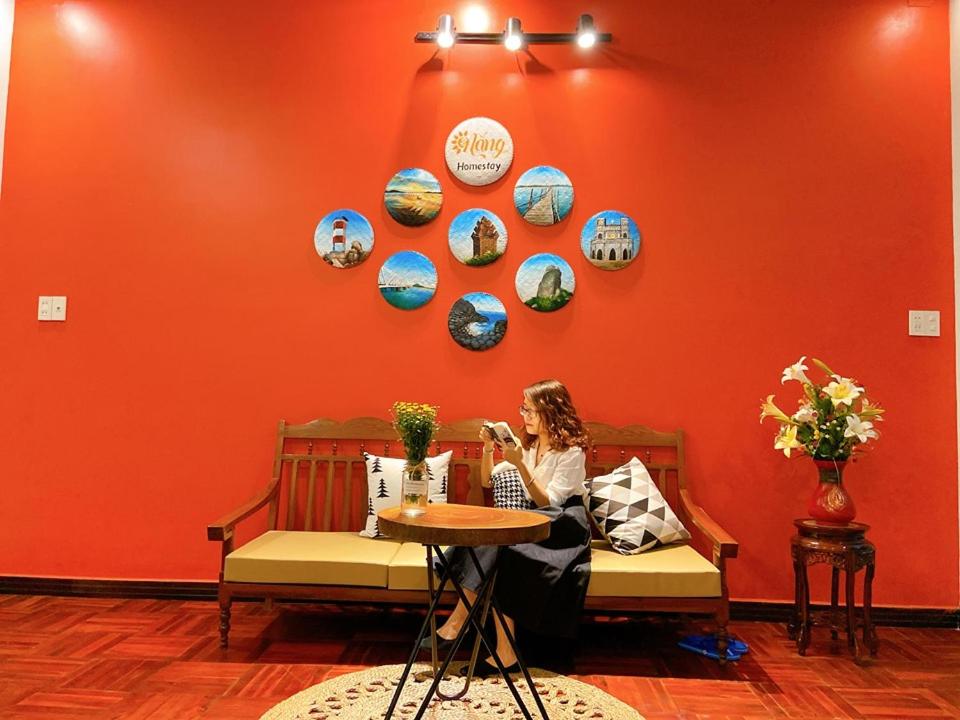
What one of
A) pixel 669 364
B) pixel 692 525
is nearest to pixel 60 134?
pixel 669 364

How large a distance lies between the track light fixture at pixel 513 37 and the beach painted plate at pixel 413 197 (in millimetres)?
686

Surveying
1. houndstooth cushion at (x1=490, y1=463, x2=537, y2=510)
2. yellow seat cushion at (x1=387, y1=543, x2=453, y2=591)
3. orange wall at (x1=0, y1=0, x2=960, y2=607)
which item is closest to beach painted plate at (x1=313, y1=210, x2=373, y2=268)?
orange wall at (x1=0, y1=0, x2=960, y2=607)

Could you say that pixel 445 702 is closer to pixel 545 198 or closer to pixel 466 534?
pixel 466 534

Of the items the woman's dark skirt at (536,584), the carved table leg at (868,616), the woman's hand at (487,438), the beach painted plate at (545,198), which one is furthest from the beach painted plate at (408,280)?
the carved table leg at (868,616)

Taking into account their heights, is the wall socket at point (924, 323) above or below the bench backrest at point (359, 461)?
above

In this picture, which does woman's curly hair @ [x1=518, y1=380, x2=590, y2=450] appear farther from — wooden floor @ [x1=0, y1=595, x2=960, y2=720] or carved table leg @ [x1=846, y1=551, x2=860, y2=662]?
carved table leg @ [x1=846, y1=551, x2=860, y2=662]

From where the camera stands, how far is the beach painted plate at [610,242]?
149 inches

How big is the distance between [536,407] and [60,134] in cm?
304

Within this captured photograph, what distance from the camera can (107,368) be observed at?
3.91 metres

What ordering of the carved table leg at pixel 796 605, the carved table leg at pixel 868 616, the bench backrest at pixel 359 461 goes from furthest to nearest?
the bench backrest at pixel 359 461, the carved table leg at pixel 796 605, the carved table leg at pixel 868 616

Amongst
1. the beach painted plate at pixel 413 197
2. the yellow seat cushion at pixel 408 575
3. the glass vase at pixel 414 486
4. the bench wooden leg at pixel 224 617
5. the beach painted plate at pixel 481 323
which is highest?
the beach painted plate at pixel 413 197

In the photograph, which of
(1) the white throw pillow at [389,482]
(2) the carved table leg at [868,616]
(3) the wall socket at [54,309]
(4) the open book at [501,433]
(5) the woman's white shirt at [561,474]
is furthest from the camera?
(3) the wall socket at [54,309]

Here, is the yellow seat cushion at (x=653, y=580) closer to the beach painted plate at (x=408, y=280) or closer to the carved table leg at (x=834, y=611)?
the carved table leg at (x=834, y=611)

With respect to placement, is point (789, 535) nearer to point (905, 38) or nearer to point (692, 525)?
point (692, 525)
